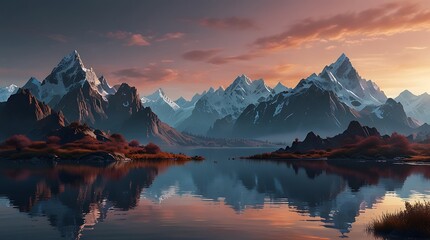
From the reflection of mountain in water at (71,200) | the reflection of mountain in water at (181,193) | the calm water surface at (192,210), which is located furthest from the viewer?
the reflection of mountain in water at (181,193)

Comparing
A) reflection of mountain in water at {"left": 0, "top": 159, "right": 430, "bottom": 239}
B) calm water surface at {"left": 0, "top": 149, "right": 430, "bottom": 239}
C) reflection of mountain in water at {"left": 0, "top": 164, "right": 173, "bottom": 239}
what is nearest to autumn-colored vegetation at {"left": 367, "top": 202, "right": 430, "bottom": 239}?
calm water surface at {"left": 0, "top": 149, "right": 430, "bottom": 239}

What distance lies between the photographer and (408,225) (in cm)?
4253

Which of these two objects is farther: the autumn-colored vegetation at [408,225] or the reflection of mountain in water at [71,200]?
the reflection of mountain in water at [71,200]

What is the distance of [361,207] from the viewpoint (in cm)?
6425

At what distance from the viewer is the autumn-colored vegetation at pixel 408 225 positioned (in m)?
41.7

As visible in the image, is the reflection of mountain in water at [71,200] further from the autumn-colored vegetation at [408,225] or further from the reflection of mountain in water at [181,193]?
the autumn-colored vegetation at [408,225]

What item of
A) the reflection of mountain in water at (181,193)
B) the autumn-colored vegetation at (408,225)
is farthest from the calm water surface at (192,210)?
the autumn-colored vegetation at (408,225)

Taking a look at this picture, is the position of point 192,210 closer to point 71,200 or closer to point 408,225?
point 71,200

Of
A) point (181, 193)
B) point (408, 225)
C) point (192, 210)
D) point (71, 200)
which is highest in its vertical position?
point (408, 225)

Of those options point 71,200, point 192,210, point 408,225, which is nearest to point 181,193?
point 71,200

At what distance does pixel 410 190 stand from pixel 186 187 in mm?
42552

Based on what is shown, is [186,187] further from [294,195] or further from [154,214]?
[154,214]

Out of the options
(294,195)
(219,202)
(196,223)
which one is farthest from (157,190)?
(196,223)

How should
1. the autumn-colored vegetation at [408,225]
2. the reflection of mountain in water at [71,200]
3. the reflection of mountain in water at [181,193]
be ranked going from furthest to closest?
1. the reflection of mountain in water at [181,193]
2. the reflection of mountain in water at [71,200]
3. the autumn-colored vegetation at [408,225]
